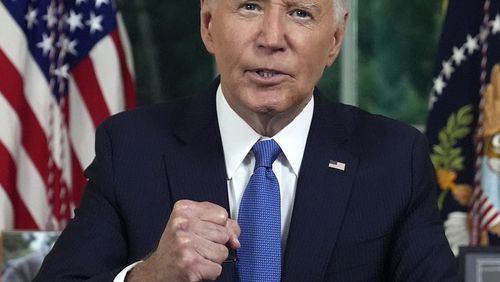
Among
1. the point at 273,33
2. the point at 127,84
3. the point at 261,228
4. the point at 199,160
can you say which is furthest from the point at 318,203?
the point at 127,84

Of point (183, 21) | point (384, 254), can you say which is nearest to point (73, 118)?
point (183, 21)

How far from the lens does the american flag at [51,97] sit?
369 centimetres

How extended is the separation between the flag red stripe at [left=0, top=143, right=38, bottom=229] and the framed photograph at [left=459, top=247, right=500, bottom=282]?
213 centimetres

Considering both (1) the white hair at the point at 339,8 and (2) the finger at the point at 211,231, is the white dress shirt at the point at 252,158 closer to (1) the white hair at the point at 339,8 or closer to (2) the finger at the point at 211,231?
(1) the white hair at the point at 339,8

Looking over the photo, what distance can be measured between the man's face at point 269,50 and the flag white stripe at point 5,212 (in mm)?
1689

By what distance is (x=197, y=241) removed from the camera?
5.92ft

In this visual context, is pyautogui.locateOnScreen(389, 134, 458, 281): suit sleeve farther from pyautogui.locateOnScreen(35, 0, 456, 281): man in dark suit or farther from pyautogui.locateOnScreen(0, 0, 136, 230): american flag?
pyautogui.locateOnScreen(0, 0, 136, 230): american flag

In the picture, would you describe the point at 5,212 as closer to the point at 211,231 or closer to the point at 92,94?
the point at 92,94

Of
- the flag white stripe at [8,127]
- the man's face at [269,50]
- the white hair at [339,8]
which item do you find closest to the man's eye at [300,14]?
the man's face at [269,50]

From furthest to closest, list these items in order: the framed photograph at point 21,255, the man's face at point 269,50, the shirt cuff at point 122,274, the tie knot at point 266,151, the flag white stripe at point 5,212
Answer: the flag white stripe at point 5,212
the framed photograph at point 21,255
the tie knot at point 266,151
the man's face at point 269,50
the shirt cuff at point 122,274

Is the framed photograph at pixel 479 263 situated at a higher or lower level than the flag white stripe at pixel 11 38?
lower

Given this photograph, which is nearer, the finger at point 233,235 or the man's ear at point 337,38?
the finger at point 233,235

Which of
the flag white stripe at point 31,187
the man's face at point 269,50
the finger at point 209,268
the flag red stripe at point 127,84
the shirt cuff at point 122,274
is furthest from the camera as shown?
the flag red stripe at point 127,84

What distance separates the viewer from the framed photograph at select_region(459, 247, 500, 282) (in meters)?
1.89
